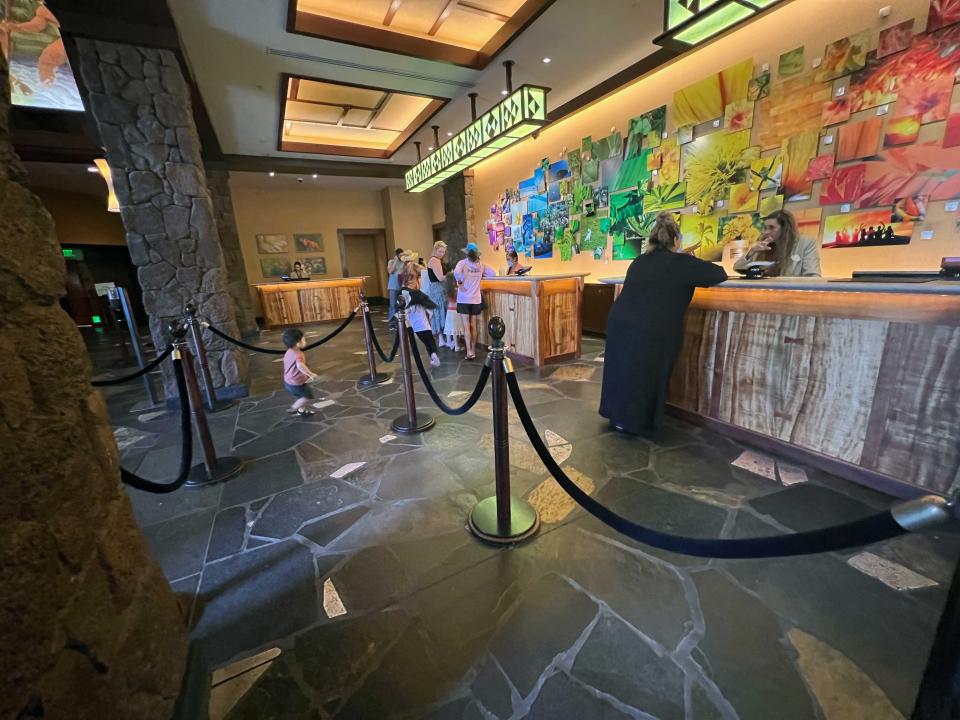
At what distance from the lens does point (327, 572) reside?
1971 mm

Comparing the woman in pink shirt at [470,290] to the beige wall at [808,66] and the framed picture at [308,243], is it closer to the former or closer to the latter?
the beige wall at [808,66]

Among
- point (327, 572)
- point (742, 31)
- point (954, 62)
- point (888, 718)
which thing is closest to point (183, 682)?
point (327, 572)

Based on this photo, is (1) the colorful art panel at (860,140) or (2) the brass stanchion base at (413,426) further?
(1) the colorful art panel at (860,140)

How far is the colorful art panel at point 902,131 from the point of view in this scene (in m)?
3.42

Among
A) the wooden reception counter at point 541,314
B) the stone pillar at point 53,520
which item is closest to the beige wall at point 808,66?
the wooden reception counter at point 541,314

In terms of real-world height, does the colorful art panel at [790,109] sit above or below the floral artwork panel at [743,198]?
above

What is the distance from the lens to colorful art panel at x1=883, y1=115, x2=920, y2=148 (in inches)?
135

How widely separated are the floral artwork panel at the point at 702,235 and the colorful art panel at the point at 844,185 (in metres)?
1.16

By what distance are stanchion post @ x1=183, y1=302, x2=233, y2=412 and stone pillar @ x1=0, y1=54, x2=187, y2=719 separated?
3206 millimetres

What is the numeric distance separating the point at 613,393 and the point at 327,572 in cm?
255

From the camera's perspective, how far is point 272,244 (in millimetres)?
11688

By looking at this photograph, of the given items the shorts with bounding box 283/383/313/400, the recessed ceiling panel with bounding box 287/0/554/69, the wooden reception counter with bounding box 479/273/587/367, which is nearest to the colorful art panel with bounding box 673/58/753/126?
the recessed ceiling panel with bounding box 287/0/554/69

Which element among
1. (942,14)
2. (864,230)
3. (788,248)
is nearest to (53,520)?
(788,248)

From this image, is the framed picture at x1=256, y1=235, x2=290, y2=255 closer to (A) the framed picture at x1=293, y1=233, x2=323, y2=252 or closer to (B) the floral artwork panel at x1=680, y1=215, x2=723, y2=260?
(A) the framed picture at x1=293, y1=233, x2=323, y2=252
